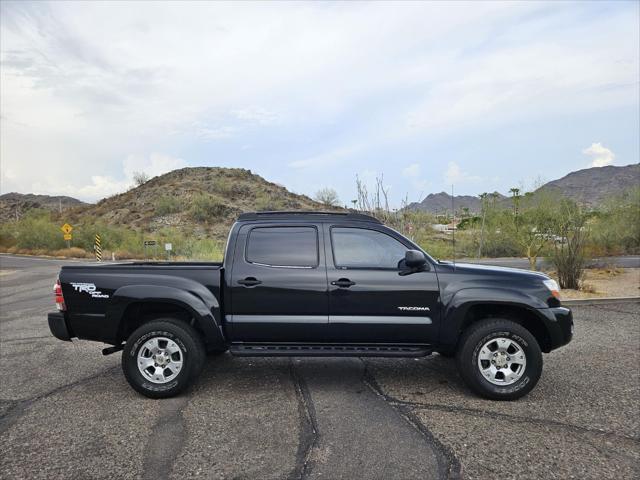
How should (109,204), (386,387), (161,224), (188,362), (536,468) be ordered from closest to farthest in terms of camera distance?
(536,468), (188,362), (386,387), (161,224), (109,204)

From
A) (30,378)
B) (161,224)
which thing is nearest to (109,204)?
(161,224)

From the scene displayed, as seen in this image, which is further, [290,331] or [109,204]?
[109,204]

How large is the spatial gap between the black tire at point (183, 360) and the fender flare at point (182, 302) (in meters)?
0.21

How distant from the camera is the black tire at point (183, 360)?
15.2ft

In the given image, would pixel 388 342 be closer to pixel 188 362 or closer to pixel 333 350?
pixel 333 350

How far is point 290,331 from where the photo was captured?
474 centimetres

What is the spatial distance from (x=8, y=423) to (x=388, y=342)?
3.65 metres

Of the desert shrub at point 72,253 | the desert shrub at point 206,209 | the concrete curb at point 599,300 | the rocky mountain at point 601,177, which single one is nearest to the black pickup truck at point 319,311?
the concrete curb at point 599,300

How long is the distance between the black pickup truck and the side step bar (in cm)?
1

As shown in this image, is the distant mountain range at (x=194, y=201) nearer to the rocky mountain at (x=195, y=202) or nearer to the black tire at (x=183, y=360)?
the rocky mountain at (x=195, y=202)

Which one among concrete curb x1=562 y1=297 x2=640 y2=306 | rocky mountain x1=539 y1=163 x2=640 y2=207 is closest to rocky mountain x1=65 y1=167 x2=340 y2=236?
concrete curb x1=562 y1=297 x2=640 y2=306

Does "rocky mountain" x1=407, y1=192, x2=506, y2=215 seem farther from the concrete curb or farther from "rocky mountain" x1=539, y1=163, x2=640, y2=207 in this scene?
"rocky mountain" x1=539, y1=163, x2=640, y2=207

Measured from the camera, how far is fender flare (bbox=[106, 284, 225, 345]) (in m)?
4.69

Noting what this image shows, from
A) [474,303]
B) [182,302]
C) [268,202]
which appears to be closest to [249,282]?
[182,302]
